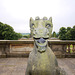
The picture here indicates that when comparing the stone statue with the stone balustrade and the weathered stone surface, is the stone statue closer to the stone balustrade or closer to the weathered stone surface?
the weathered stone surface

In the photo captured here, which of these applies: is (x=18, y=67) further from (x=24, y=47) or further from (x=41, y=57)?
(x=41, y=57)

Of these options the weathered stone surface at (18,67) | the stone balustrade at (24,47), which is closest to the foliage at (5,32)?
the stone balustrade at (24,47)

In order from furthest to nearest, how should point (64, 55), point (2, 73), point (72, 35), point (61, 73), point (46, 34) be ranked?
point (72, 35)
point (64, 55)
point (2, 73)
point (61, 73)
point (46, 34)

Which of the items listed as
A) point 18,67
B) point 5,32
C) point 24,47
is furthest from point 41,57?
point 5,32

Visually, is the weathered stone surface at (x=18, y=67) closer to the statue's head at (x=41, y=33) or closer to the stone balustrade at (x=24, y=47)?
the stone balustrade at (x=24, y=47)

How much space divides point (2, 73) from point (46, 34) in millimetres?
2764

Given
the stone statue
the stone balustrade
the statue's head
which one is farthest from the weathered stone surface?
the statue's head

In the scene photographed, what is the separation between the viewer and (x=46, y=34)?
1646 millimetres

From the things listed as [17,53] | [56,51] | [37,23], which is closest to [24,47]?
[17,53]

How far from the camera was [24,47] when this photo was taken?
5.75 metres

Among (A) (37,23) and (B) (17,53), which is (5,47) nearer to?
(B) (17,53)

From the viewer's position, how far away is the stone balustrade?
5527mm

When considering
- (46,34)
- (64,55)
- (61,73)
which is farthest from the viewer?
(64,55)

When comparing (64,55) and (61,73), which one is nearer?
(61,73)
